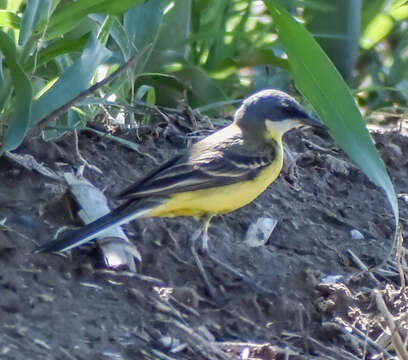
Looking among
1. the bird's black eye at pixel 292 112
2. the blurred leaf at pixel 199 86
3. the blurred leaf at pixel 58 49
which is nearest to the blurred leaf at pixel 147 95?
the blurred leaf at pixel 199 86

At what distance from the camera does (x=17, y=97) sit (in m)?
5.30

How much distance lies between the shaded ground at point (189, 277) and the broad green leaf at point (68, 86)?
413mm

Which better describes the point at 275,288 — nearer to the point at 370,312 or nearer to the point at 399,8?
the point at 370,312

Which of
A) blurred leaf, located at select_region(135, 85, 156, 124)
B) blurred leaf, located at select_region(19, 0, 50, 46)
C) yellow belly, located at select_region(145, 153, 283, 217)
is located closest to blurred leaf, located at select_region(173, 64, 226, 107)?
blurred leaf, located at select_region(135, 85, 156, 124)

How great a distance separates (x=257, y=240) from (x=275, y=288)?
0.54m

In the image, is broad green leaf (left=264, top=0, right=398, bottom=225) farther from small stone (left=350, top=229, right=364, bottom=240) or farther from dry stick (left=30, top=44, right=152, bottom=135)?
small stone (left=350, top=229, right=364, bottom=240)

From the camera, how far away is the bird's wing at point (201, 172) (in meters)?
5.38

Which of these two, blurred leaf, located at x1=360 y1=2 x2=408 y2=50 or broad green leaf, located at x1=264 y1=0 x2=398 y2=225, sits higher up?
broad green leaf, located at x1=264 y1=0 x2=398 y2=225

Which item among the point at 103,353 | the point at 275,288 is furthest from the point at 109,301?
the point at 275,288

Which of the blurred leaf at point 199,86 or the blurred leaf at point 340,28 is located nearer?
the blurred leaf at point 199,86

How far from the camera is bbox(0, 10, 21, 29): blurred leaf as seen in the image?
5441 millimetres

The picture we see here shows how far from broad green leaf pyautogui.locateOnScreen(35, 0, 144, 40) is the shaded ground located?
27.2 inches

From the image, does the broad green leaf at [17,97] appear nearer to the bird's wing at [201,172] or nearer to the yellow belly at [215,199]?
the bird's wing at [201,172]

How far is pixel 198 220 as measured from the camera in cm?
574
